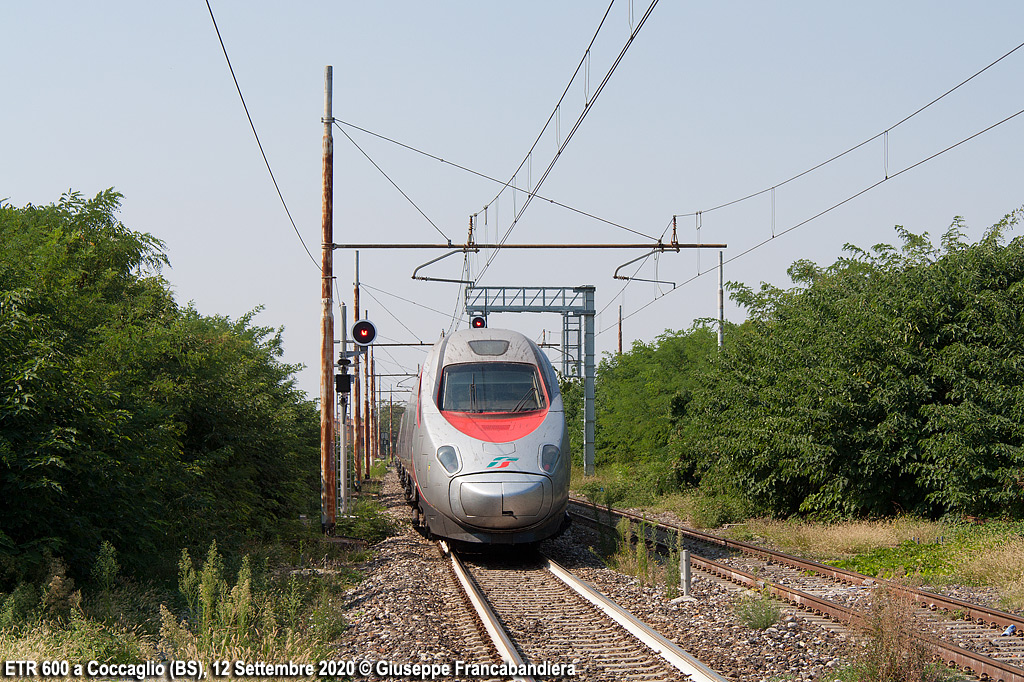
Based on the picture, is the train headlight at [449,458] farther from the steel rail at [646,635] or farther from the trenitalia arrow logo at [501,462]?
the steel rail at [646,635]

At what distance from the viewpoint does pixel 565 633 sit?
8.45m

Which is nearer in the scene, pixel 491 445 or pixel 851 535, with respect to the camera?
pixel 491 445

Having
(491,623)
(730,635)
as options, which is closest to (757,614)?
(730,635)

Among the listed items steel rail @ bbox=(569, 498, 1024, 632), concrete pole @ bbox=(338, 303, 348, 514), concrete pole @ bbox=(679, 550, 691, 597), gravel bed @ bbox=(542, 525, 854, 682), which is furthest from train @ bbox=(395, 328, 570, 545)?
concrete pole @ bbox=(338, 303, 348, 514)

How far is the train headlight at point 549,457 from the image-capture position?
12383mm

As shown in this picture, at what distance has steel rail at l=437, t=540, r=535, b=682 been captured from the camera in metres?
7.24

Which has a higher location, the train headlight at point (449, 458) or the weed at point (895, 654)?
the train headlight at point (449, 458)

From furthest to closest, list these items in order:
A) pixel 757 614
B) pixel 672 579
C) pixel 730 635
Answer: pixel 672 579, pixel 757 614, pixel 730 635

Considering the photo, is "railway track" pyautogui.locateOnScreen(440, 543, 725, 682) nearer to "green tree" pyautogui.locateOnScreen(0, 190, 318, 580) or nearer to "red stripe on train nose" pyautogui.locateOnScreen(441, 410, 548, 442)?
"red stripe on train nose" pyautogui.locateOnScreen(441, 410, 548, 442)

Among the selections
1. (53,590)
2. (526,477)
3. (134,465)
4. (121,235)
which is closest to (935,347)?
(526,477)

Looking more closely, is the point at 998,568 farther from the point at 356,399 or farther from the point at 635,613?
the point at 356,399

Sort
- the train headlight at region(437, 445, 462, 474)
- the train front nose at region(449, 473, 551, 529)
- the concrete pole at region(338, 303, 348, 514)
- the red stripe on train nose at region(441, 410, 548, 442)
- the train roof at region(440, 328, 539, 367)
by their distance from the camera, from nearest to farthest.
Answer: the train front nose at region(449, 473, 551, 529), the train headlight at region(437, 445, 462, 474), the red stripe on train nose at region(441, 410, 548, 442), the train roof at region(440, 328, 539, 367), the concrete pole at region(338, 303, 348, 514)

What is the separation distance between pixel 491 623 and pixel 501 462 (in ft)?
12.8

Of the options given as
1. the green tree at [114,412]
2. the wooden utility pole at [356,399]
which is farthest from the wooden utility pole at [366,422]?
the green tree at [114,412]
